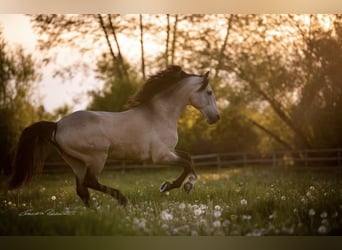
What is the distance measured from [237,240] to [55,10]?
2.30 m

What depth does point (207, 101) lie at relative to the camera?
4.25 m

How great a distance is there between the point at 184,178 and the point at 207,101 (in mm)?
634

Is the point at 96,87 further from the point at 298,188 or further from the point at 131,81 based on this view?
the point at 298,188

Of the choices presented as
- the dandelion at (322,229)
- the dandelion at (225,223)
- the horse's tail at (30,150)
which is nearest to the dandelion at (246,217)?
the dandelion at (225,223)

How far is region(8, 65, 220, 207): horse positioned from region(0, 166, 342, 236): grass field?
0.08m

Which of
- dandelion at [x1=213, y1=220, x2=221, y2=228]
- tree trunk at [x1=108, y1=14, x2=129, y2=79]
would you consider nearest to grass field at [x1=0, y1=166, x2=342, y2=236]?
dandelion at [x1=213, y1=220, x2=221, y2=228]

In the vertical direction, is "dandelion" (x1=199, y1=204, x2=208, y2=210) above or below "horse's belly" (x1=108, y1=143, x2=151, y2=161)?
Answer: below

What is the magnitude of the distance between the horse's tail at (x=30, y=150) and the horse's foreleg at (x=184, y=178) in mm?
957

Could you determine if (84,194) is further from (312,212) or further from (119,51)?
(312,212)

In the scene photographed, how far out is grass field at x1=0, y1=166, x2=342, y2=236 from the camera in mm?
4082

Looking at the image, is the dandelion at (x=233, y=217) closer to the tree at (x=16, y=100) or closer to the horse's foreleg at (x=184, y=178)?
the horse's foreleg at (x=184, y=178)

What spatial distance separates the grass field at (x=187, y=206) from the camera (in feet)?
13.4

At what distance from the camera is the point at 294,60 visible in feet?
14.1

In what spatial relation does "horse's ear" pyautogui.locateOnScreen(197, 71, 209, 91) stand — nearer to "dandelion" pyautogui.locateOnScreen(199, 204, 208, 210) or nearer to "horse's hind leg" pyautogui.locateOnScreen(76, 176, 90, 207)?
"dandelion" pyautogui.locateOnScreen(199, 204, 208, 210)
